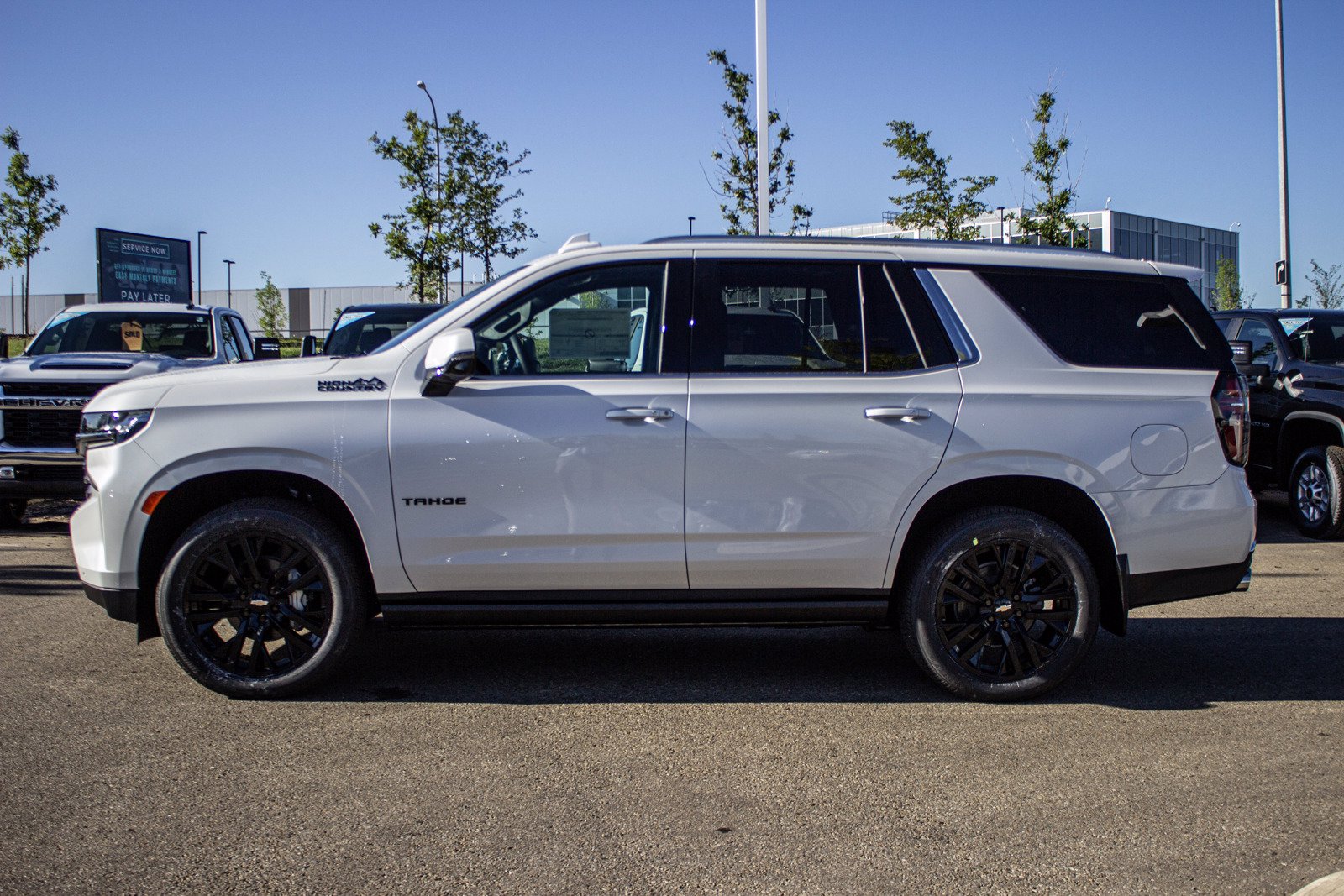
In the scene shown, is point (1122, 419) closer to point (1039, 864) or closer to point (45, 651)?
point (1039, 864)

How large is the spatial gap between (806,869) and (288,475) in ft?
9.07

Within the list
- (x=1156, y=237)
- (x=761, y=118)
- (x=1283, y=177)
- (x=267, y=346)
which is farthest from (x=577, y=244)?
(x=1156, y=237)

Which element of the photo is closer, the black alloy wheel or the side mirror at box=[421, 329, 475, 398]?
the side mirror at box=[421, 329, 475, 398]

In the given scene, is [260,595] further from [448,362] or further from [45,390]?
[45,390]

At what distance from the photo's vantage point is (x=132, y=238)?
114 ft

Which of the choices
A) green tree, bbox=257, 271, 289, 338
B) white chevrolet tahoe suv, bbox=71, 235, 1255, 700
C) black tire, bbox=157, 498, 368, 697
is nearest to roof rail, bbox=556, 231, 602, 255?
white chevrolet tahoe suv, bbox=71, 235, 1255, 700

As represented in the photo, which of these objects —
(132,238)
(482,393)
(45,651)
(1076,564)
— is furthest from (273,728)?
(132,238)

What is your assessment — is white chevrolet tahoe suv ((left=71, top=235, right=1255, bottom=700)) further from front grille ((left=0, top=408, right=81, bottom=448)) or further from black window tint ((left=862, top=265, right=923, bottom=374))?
front grille ((left=0, top=408, right=81, bottom=448))

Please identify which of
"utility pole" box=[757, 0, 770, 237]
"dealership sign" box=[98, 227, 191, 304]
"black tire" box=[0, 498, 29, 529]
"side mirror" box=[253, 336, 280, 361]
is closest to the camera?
"side mirror" box=[253, 336, 280, 361]

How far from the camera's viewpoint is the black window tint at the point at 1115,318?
4.98 metres

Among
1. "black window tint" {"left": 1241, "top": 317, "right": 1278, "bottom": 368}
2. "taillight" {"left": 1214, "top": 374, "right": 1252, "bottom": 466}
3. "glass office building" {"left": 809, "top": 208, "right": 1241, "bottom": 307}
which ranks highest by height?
"glass office building" {"left": 809, "top": 208, "right": 1241, "bottom": 307}

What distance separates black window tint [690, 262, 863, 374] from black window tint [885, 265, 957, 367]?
8.2 inches

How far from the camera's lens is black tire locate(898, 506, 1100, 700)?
4840 millimetres

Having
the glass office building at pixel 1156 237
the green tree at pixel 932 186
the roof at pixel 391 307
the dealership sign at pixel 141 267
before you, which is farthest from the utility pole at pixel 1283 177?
the glass office building at pixel 1156 237
